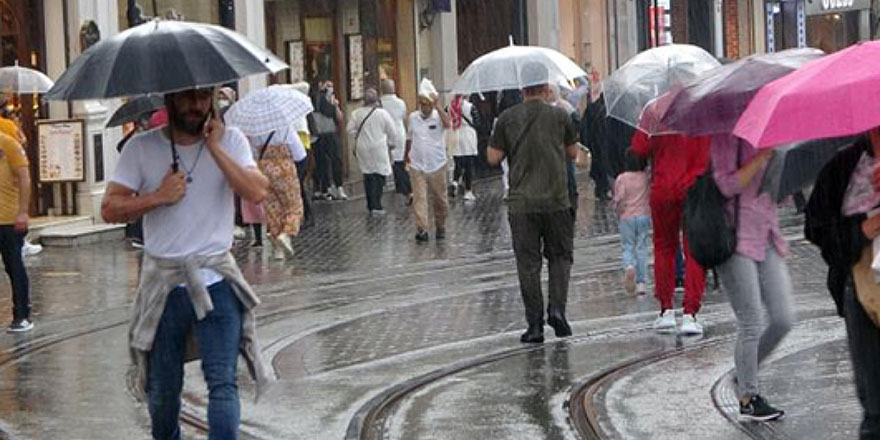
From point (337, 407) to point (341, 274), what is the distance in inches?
310

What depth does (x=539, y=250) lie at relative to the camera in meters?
13.0

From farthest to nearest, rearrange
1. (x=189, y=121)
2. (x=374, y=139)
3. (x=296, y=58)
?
(x=296, y=58)
(x=374, y=139)
(x=189, y=121)

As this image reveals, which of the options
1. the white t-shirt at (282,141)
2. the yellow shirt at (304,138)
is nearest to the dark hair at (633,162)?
Answer: the white t-shirt at (282,141)

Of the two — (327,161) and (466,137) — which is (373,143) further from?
(466,137)

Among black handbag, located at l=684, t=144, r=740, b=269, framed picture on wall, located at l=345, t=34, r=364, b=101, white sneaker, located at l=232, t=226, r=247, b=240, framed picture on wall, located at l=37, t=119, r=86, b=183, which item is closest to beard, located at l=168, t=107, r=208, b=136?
black handbag, located at l=684, t=144, r=740, b=269

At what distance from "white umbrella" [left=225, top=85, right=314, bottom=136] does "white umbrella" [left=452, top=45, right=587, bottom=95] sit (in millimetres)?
1926

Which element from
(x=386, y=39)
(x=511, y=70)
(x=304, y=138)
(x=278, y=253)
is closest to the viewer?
(x=511, y=70)

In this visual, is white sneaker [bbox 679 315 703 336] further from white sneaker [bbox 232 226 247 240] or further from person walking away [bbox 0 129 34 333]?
white sneaker [bbox 232 226 247 240]

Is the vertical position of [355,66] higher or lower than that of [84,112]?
higher

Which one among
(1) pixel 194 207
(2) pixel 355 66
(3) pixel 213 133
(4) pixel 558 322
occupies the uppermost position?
(2) pixel 355 66

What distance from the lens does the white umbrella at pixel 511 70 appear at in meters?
13.9

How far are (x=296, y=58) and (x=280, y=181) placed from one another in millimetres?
10846

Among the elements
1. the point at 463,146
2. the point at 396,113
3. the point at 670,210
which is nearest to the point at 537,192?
the point at 670,210

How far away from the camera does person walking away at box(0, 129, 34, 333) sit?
568 inches
